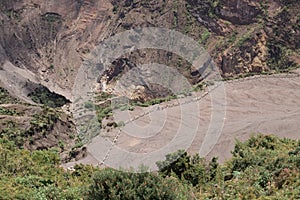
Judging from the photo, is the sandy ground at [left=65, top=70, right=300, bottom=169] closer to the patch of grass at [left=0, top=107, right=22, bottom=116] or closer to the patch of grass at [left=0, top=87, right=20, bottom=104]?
the patch of grass at [left=0, top=107, right=22, bottom=116]

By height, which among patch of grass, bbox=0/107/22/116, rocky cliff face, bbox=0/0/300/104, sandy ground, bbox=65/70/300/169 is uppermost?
rocky cliff face, bbox=0/0/300/104

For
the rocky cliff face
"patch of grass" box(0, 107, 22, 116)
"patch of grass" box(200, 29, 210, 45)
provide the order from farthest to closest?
1. "patch of grass" box(200, 29, 210, 45)
2. the rocky cliff face
3. "patch of grass" box(0, 107, 22, 116)

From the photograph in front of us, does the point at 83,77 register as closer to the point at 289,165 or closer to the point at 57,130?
the point at 57,130

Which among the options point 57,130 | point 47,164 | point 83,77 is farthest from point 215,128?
point 83,77

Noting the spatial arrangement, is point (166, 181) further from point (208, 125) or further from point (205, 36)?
point (205, 36)

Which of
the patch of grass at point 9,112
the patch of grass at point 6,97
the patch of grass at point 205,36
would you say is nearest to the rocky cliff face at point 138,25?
the patch of grass at point 205,36

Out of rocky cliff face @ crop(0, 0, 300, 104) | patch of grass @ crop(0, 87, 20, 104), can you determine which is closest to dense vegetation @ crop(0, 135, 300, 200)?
patch of grass @ crop(0, 87, 20, 104)

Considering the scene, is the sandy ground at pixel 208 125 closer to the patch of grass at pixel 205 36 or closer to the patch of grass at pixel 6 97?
the patch of grass at pixel 6 97
